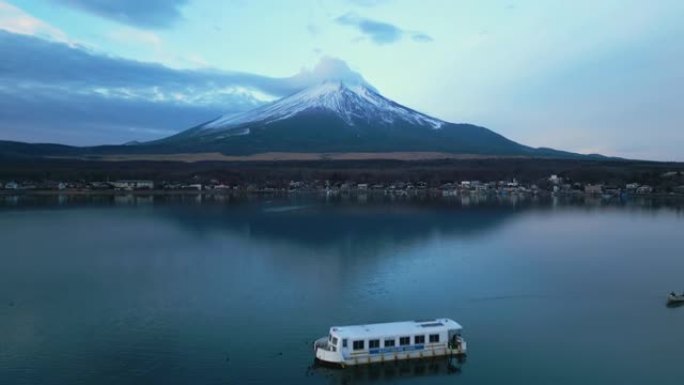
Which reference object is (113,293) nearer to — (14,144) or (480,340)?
(480,340)

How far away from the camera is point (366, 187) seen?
3005cm

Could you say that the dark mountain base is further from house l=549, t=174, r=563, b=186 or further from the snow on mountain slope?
the snow on mountain slope

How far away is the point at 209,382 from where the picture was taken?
3.95 meters

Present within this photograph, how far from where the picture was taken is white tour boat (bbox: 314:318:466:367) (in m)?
4.16

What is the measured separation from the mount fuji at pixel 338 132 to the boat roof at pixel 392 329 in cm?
3429

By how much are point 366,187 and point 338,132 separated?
50.0ft

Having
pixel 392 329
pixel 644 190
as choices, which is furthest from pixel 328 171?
pixel 392 329

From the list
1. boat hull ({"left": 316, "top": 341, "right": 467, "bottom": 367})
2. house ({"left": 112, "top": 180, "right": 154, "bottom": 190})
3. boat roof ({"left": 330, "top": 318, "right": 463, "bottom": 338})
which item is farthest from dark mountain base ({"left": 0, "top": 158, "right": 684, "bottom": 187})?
boat hull ({"left": 316, "top": 341, "right": 467, "bottom": 367})

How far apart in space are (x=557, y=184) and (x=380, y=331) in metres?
27.2

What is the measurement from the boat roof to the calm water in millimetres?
233

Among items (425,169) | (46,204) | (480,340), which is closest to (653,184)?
(425,169)

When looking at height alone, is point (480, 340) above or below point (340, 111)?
below

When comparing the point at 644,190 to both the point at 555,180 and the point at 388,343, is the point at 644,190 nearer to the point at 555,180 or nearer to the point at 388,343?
the point at 555,180

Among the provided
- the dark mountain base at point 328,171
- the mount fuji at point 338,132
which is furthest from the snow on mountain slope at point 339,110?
the dark mountain base at point 328,171
